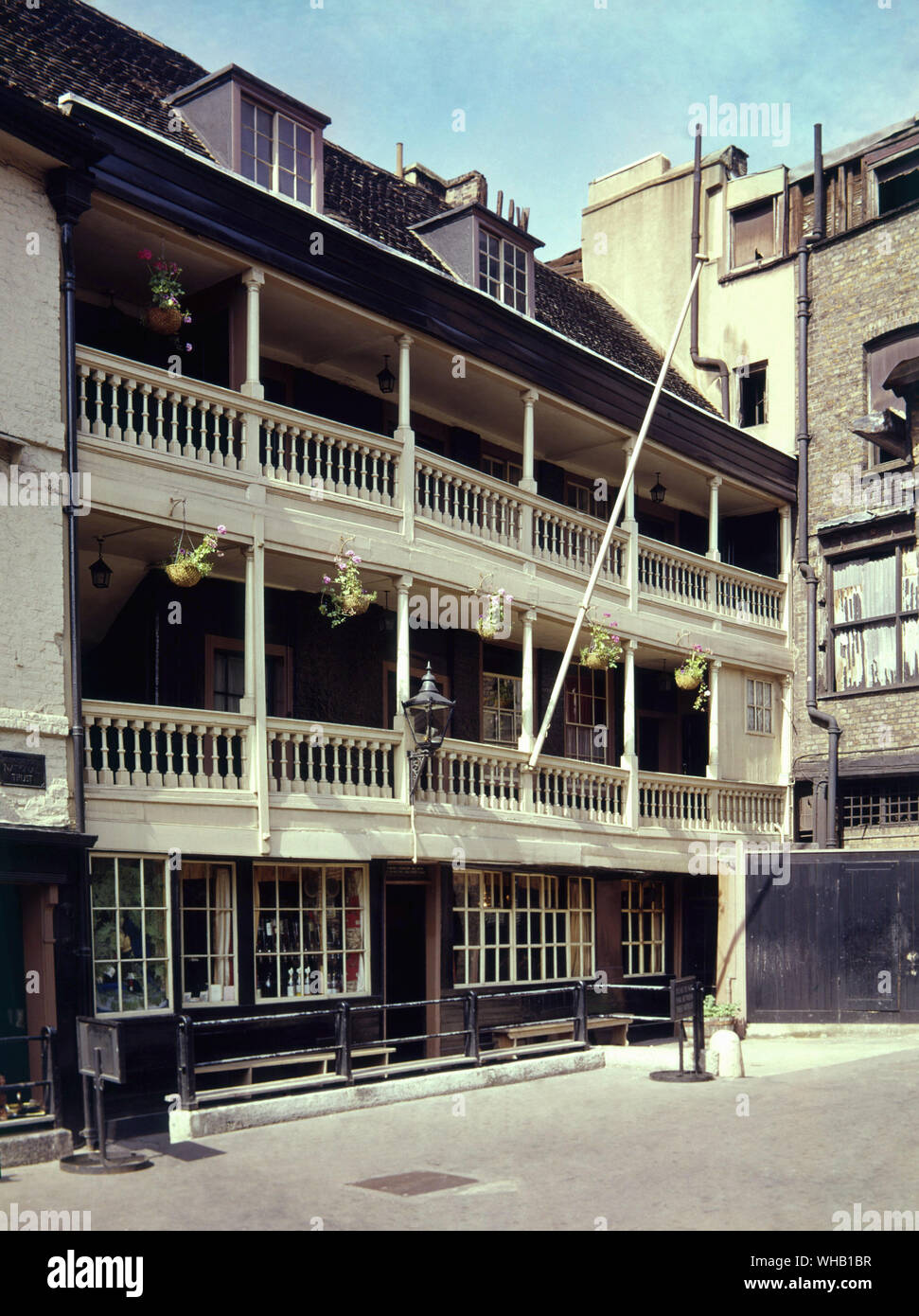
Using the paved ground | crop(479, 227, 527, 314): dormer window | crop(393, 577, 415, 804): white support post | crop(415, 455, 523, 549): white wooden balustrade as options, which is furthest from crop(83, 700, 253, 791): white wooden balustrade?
crop(479, 227, 527, 314): dormer window

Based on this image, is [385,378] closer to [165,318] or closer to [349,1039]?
[165,318]

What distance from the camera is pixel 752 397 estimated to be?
24516 mm

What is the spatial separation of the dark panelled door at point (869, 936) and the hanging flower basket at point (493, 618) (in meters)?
6.53

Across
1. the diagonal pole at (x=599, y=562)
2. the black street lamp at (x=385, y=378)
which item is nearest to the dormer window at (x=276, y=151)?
the black street lamp at (x=385, y=378)

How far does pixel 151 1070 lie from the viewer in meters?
12.9

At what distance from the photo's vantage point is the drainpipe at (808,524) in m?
21.5

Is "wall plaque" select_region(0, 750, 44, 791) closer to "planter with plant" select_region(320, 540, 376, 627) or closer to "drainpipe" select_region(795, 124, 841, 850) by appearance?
"planter with plant" select_region(320, 540, 376, 627)

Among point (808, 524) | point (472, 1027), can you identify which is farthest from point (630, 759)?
point (808, 524)

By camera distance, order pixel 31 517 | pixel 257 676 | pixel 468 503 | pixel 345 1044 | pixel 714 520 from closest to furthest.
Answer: pixel 31 517 < pixel 345 1044 < pixel 257 676 < pixel 468 503 < pixel 714 520

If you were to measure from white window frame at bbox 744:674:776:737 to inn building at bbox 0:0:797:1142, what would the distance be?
2.6 inches

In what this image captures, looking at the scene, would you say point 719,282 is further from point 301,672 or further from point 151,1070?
point 151,1070

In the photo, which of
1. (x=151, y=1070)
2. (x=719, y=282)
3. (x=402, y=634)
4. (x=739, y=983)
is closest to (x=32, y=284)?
(x=402, y=634)

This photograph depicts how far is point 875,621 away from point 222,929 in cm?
1186
